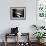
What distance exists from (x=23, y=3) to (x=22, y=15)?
1.92 feet

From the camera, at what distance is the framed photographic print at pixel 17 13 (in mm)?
7402

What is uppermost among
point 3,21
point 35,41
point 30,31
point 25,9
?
point 25,9

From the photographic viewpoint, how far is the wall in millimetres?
7395

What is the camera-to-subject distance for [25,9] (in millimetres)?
7418

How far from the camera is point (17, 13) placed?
24.4 feet

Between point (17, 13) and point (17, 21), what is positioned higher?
point (17, 13)

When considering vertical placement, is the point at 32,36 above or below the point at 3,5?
below

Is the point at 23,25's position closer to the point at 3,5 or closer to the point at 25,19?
the point at 25,19

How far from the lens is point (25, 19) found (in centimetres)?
745

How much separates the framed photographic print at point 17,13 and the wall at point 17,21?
0.15m

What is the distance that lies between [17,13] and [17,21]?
0.39m

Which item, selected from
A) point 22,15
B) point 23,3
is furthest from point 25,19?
point 23,3

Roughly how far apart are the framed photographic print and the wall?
0.15 meters

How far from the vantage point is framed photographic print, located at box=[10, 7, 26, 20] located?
7.40m
